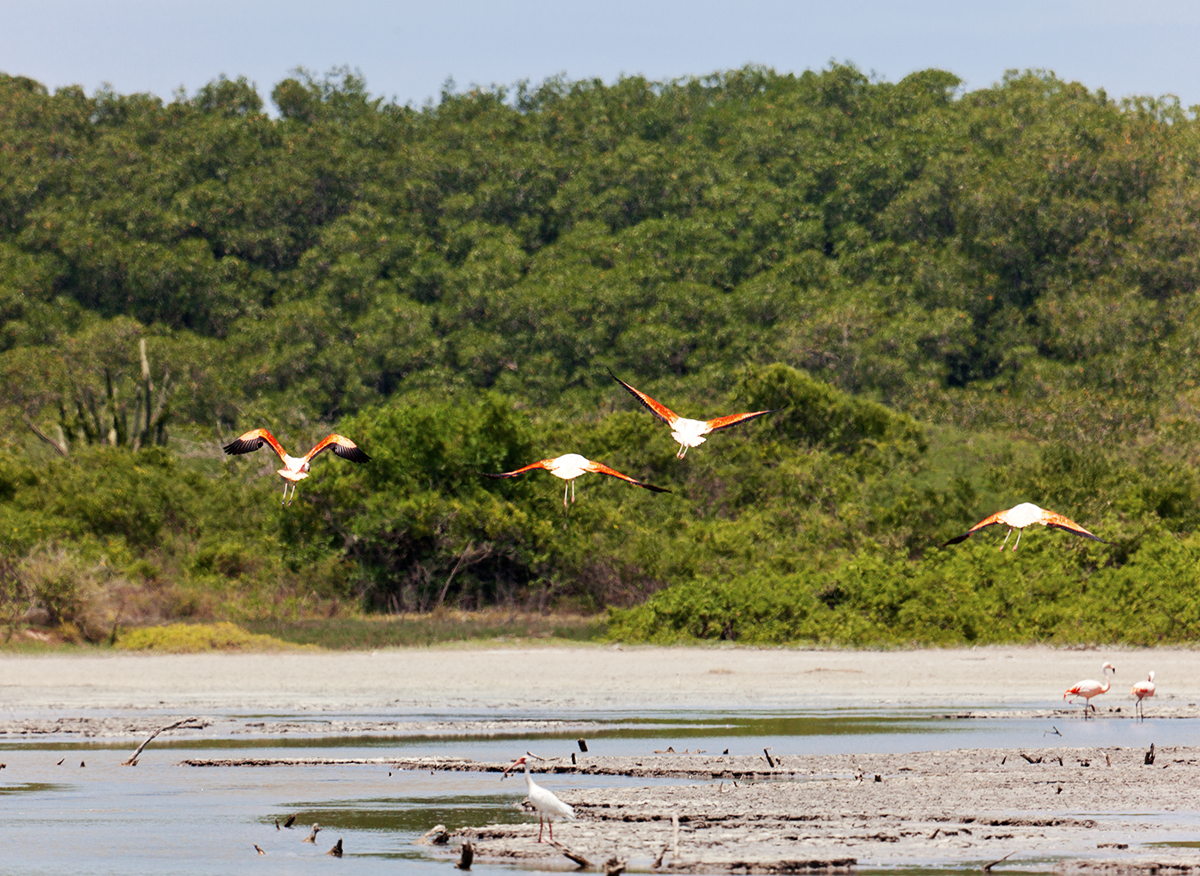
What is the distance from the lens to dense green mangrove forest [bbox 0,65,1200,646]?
3397 centimetres

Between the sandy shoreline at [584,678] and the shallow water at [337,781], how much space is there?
1.94 meters

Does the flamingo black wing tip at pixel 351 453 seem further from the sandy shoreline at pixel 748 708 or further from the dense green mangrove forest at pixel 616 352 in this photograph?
the dense green mangrove forest at pixel 616 352

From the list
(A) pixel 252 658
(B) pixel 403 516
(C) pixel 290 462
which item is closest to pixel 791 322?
(B) pixel 403 516

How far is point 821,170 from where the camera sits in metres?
81.2

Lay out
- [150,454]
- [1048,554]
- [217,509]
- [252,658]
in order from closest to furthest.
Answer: [252,658] < [1048,554] < [217,509] < [150,454]

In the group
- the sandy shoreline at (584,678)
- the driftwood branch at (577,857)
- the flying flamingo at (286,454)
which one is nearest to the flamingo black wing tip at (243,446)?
the flying flamingo at (286,454)

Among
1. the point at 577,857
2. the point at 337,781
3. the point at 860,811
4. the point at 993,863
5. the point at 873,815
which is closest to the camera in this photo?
the point at 993,863

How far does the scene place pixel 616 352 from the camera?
70375 millimetres

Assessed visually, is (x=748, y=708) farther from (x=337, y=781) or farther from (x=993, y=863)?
(x=993, y=863)

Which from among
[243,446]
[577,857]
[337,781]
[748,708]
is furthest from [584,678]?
[577,857]

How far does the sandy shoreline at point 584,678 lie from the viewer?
24078mm

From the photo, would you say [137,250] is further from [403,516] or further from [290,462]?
[290,462]

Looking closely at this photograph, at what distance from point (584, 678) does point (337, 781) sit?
1176cm

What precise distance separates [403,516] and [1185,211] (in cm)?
4660
